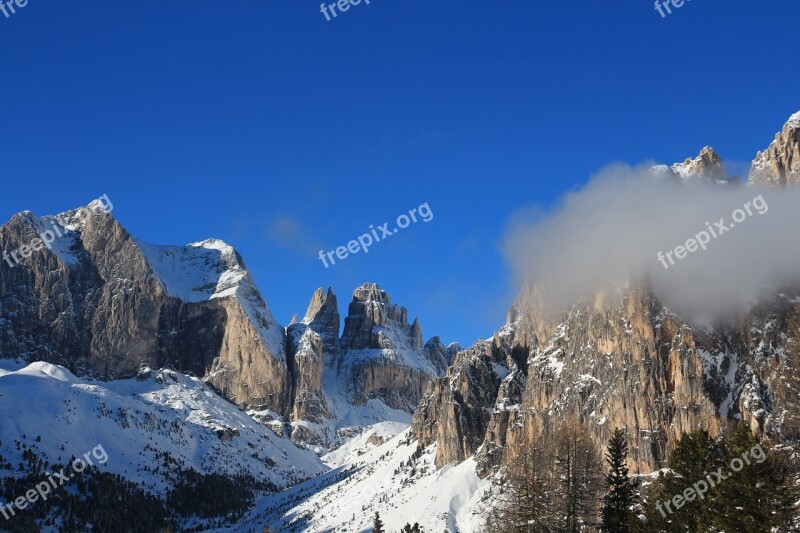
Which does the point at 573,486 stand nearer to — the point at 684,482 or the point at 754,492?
the point at 684,482

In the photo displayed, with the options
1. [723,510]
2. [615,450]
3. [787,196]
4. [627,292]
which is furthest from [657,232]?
[723,510]

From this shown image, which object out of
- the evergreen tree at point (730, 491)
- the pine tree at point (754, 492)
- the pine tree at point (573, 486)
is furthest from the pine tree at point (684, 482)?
the pine tree at point (573, 486)

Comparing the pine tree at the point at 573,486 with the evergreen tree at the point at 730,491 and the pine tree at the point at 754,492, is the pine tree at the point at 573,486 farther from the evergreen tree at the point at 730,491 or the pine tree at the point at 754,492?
the pine tree at the point at 754,492

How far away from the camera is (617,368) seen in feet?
562

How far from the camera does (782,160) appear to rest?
597 ft

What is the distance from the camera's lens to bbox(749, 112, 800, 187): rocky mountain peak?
17812cm

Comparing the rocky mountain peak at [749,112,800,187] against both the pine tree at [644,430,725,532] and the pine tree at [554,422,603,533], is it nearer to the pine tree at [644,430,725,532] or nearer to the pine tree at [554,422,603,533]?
the pine tree at [554,422,603,533]

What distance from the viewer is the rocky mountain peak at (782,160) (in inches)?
7013

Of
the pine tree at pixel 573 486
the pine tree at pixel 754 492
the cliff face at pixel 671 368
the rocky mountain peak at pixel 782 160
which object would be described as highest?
the rocky mountain peak at pixel 782 160

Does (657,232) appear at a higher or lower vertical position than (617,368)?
higher

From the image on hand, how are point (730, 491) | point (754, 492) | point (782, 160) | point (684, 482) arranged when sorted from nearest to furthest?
point (754, 492) → point (730, 491) → point (684, 482) → point (782, 160)

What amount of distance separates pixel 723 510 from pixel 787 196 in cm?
14336

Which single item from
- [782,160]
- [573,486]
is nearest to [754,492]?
[573,486]

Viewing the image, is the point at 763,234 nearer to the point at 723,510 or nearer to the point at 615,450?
the point at 615,450
